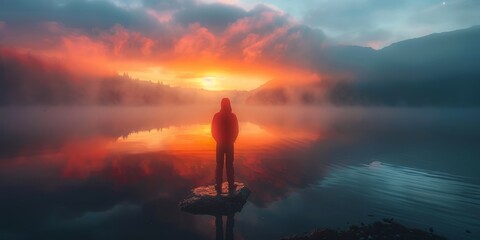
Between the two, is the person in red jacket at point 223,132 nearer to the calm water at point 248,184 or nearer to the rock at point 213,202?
the rock at point 213,202

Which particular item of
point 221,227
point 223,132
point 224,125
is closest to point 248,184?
point 223,132

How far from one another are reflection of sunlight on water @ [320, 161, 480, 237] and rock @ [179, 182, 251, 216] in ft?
23.6

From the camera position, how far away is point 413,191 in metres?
19.5

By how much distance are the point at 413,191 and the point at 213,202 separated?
42.0 ft

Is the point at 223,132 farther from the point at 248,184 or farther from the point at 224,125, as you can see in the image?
the point at 248,184

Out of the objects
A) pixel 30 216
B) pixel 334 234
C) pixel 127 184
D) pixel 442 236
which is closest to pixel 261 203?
pixel 334 234

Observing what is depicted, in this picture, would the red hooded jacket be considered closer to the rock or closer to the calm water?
the rock

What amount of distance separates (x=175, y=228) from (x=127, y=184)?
8.82 metres

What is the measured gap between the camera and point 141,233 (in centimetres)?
1287

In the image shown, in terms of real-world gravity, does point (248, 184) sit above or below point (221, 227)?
below

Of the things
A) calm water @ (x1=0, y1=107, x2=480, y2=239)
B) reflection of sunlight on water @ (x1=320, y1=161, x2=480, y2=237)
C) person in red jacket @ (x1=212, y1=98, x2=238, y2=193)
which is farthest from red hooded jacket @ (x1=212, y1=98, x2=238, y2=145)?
reflection of sunlight on water @ (x1=320, y1=161, x2=480, y2=237)

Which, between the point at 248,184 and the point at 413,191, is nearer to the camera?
the point at 413,191

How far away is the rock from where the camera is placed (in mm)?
15383

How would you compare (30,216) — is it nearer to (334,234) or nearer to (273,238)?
(273,238)
